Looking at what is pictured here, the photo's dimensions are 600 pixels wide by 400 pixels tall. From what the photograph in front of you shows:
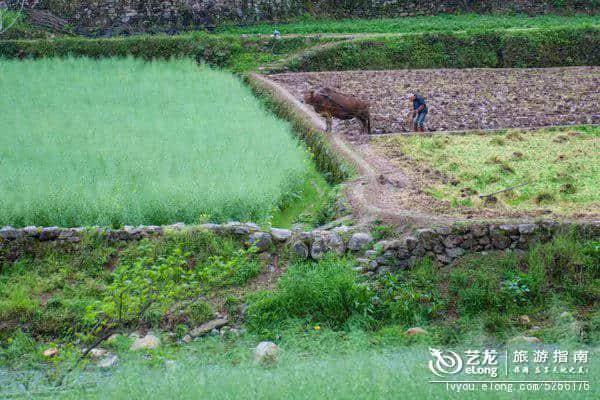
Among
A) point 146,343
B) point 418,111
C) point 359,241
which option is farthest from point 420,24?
point 146,343

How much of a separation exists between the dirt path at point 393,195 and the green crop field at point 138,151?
797mm

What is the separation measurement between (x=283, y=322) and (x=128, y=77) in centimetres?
1196

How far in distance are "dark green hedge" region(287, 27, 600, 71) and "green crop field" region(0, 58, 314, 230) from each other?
11.0 feet

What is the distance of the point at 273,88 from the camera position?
15.7 meters

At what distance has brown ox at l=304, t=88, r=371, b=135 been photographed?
11750 millimetres

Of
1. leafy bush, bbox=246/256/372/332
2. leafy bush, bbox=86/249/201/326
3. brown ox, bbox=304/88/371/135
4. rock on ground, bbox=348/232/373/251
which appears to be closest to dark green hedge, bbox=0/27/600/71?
brown ox, bbox=304/88/371/135

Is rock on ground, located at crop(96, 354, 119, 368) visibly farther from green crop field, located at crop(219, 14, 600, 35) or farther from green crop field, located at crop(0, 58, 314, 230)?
green crop field, located at crop(219, 14, 600, 35)

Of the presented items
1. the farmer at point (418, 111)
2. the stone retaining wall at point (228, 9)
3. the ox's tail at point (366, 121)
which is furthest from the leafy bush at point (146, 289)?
the stone retaining wall at point (228, 9)

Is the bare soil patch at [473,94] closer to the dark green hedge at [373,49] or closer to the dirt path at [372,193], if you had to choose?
the dark green hedge at [373,49]

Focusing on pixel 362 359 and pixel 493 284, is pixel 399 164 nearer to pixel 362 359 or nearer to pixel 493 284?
pixel 493 284

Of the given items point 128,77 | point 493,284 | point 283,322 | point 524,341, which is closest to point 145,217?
point 283,322

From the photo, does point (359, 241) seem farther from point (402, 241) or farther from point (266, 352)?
point (266, 352)

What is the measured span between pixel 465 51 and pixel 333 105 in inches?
349

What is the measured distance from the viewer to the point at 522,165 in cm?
1020
